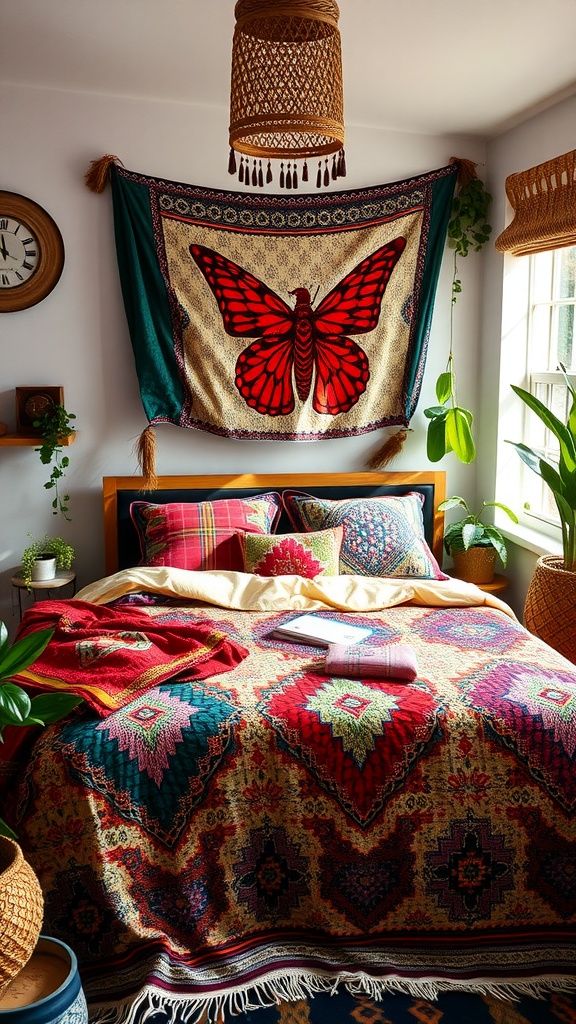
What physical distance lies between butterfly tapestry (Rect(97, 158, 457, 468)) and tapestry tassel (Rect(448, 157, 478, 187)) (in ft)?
0.15

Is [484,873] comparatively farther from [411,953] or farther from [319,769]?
[319,769]

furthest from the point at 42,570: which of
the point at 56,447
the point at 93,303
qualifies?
the point at 93,303

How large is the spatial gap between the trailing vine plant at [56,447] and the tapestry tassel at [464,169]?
216 cm

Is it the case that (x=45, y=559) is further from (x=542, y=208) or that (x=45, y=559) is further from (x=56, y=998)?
(x=542, y=208)

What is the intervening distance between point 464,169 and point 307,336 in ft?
3.60

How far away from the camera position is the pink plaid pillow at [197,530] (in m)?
3.76

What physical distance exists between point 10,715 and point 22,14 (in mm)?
2385

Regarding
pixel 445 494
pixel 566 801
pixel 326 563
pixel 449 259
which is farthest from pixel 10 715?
pixel 449 259

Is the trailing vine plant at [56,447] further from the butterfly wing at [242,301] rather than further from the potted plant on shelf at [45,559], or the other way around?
the butterfly wing at [242,301]

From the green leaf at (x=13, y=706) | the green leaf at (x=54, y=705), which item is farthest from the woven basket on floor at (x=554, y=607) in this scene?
the green leaf at (x=13, y=706)

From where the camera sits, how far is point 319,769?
2.31m

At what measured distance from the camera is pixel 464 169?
13.8 feet

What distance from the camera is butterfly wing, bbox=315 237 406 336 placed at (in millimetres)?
4207

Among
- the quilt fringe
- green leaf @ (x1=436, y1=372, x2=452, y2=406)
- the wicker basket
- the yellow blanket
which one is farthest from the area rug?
green leaf @ (x1=436, y1=372, x2=452, y2=406)
